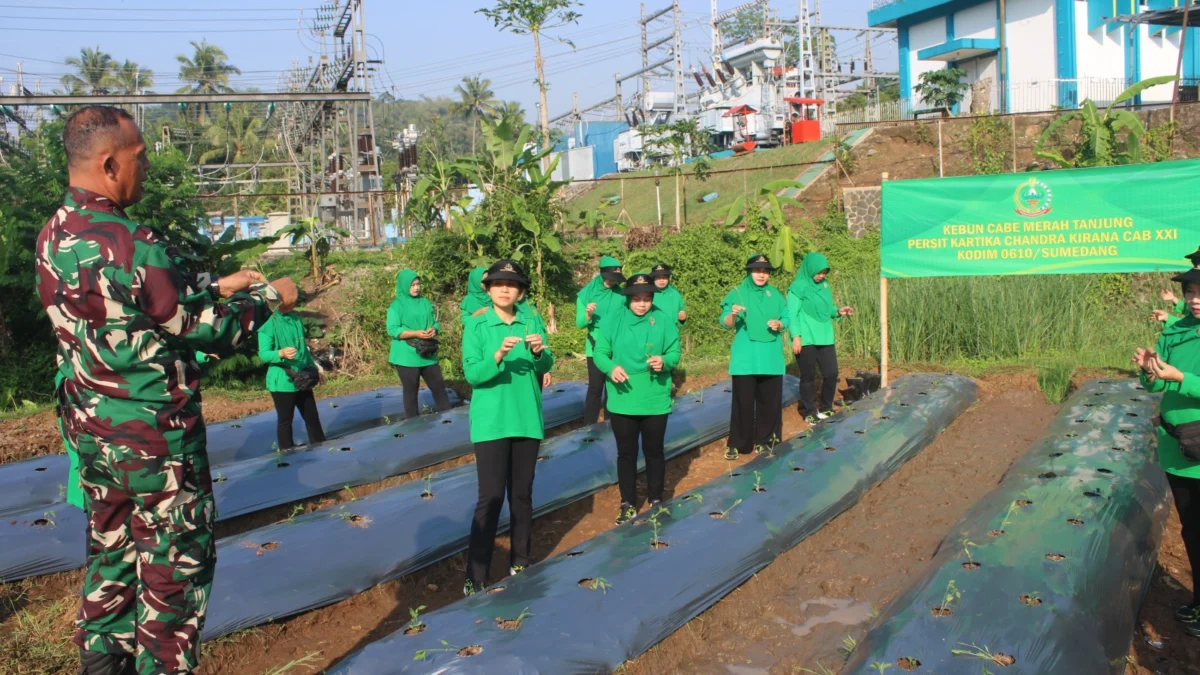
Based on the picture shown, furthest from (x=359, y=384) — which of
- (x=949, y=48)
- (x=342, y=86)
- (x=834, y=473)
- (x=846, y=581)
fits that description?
(x=949, y=48)

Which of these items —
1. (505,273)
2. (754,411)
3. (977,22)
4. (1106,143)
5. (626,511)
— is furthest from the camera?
(977,22)

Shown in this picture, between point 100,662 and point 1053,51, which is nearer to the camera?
point 100,662

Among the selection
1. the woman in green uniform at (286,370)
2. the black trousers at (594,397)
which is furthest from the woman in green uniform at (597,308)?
the woman in green uniform at (286,370)

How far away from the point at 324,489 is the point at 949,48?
87.6 feet

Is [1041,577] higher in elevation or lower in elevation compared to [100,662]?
lower

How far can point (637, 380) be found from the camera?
589cm

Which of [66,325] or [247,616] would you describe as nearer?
[66,325]

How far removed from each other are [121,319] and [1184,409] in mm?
4420

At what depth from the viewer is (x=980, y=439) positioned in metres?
7.82

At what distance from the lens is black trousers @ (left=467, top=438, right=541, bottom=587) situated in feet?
15.5

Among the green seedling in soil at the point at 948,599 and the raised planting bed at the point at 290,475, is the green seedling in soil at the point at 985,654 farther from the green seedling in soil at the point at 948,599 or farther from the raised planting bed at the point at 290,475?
the raised planting bed at the point at 290,475

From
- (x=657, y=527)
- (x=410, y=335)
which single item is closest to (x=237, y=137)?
(x=410, y=335)

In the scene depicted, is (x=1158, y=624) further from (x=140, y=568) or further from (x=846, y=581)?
(x=140, y=568)

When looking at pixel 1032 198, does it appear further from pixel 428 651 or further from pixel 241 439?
pixel 241 439
